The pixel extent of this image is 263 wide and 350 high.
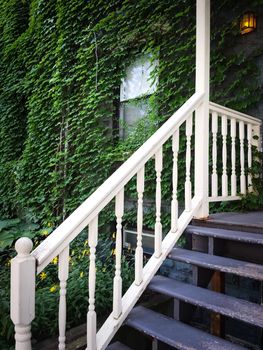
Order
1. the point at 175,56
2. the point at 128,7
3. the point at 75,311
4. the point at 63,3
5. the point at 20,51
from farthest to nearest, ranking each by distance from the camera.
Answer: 1. the point at 20,51
2. the point at 63,3
3. the point at 128,7
4. the point at 175,56
5. the point at 75,311

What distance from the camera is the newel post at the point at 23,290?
136 cm

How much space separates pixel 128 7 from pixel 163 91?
1.58 metres

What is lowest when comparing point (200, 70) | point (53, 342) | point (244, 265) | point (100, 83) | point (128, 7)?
point (53, 342)

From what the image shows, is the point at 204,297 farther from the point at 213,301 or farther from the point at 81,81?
the point at 81,81

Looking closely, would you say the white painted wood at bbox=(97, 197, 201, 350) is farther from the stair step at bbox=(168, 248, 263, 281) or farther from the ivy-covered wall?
the ivy-covered wall

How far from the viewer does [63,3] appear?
5582mm

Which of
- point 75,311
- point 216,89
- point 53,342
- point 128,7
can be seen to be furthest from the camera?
point 128,7

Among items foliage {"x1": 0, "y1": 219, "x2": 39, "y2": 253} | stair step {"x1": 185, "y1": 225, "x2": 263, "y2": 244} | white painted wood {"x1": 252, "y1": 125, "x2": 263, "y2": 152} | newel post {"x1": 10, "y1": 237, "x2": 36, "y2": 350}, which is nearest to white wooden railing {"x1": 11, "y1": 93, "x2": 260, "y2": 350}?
newel post {"x1": 10, "y1": 237, "x2": 36, "y2": 350}

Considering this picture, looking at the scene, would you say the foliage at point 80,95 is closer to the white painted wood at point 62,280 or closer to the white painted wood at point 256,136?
the white painted wood at point 256,136

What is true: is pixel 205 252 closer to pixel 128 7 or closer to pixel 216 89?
pixel 216 89

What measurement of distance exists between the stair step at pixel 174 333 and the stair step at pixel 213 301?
0.15m

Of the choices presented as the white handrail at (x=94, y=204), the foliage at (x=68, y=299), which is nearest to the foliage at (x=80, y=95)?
the foliage at (x=68, y=299)

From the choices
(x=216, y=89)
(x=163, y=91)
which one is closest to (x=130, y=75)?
(x=163, y=91)

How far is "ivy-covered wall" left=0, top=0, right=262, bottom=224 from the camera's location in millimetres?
3783
